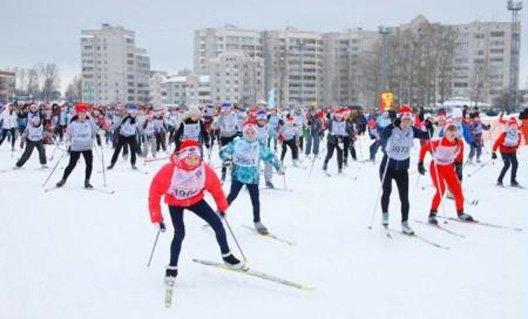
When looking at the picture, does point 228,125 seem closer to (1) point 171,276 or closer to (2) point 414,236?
(2) point 414,236

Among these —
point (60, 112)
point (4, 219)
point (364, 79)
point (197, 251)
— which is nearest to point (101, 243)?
point (197, 251)

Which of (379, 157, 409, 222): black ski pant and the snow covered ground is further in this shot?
(379, 157, 409, 222): black ski pant

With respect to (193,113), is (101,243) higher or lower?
lower

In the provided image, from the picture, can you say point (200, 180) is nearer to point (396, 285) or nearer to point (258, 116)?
point (396, 285)

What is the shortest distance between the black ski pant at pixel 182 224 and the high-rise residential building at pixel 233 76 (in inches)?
3418

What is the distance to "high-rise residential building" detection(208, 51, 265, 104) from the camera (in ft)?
309

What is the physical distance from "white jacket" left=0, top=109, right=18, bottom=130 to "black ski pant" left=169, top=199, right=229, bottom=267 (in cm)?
1732

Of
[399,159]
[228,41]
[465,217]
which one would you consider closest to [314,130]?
[465,217]

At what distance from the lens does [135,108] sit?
1611 centimetres

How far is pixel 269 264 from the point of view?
6.34 metres

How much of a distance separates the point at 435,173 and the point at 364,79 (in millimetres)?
69932

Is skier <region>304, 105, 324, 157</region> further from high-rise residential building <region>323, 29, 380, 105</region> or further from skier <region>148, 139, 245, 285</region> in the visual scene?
high-rise residential building <region>323, 29, 380, 105</region>

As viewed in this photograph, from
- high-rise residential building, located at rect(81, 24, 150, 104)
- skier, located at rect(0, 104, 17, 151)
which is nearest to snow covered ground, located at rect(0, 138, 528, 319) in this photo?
skier, located at rect(0, 104, 17, 151)

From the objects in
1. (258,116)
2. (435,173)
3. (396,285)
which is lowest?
(396,285)
